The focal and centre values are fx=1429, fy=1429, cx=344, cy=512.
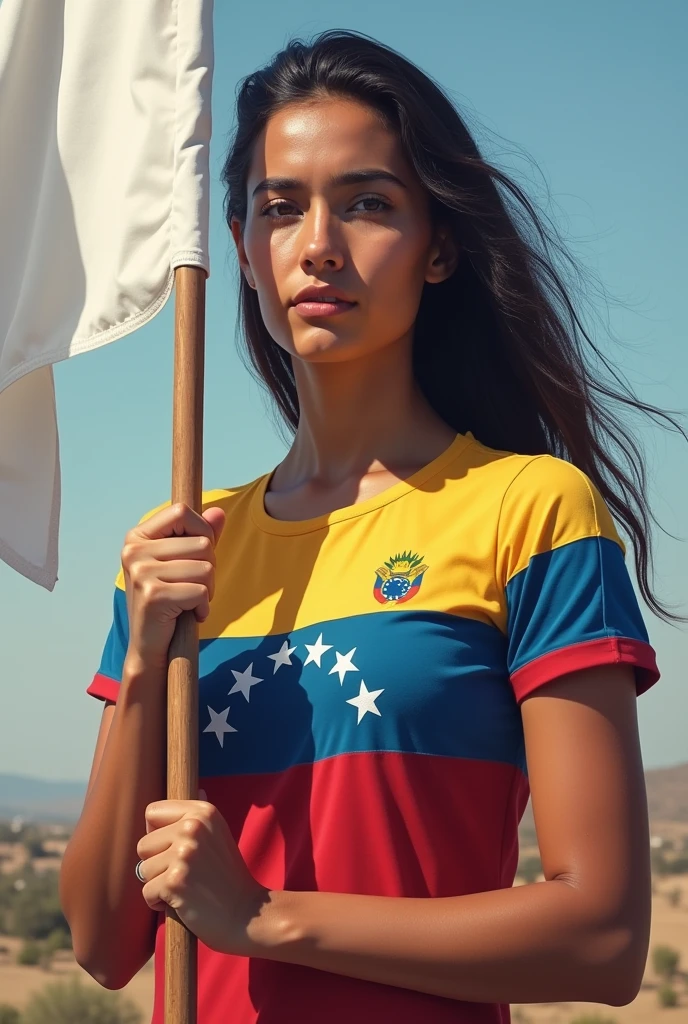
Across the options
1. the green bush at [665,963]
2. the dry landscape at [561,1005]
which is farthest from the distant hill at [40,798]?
the green bush at [665,963]

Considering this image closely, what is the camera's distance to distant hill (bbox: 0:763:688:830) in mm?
61250

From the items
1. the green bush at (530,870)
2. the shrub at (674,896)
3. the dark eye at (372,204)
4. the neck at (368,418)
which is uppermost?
the green bush at (530,870)

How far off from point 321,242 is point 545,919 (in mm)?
1494

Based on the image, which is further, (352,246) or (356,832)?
(352,246)

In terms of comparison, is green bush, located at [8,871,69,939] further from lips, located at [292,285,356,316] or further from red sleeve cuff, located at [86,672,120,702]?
lips, located at [292,285,356,316]

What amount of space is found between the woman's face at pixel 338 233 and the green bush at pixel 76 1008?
2340 cm

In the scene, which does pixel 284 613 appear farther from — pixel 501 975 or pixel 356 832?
pixel 501 975

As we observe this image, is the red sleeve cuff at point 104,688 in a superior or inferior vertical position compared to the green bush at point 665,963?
inferior

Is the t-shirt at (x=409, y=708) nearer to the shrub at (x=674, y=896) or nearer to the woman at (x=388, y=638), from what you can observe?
the woman at (x=388, y=638)

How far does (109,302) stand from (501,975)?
5.54ft

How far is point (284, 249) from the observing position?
3.24 metres

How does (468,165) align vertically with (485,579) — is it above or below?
above

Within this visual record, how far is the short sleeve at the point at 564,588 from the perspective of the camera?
8.87 feet

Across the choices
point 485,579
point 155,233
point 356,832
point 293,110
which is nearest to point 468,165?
point 293,110
